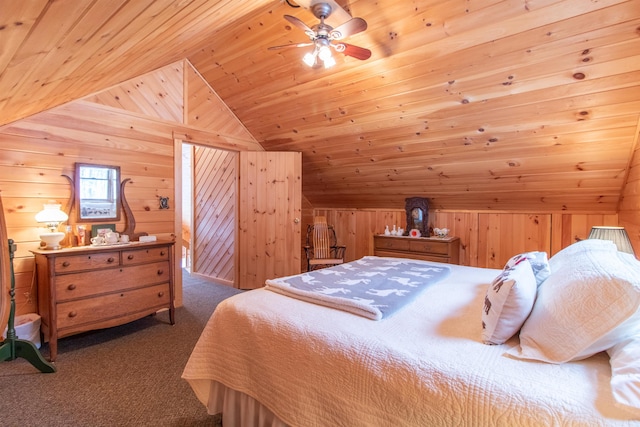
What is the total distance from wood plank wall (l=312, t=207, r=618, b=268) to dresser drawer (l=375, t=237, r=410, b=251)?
53 cm

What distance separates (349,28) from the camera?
2.03 m

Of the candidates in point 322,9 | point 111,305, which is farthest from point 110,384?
point 322,9

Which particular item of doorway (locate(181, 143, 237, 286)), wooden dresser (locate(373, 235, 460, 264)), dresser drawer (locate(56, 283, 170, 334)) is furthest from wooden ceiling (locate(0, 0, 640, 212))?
dresser drawer (locate(56, 283, 170, 334))

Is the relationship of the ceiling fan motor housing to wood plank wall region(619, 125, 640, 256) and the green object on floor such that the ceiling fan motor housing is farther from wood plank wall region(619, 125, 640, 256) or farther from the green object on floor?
the green object on floor

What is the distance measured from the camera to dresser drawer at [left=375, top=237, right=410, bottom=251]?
14.1ft

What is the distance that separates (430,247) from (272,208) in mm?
2168

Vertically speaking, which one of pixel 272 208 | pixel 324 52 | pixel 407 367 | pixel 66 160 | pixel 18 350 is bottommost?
pixel 18 350

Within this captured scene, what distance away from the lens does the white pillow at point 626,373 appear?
2.67 ft

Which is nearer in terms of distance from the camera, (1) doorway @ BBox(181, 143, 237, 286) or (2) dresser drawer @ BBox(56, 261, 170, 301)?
(2) dresser drawer @ BBox(56, 261, 170, 301)

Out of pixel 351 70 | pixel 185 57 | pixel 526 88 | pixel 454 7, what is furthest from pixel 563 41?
pixel 185 57

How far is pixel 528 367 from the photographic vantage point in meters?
1.06

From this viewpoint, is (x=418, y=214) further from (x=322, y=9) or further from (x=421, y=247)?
(x=322, y=9)

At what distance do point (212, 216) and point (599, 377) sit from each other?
4.94m

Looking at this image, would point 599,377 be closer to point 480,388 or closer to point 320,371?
point 480,388
